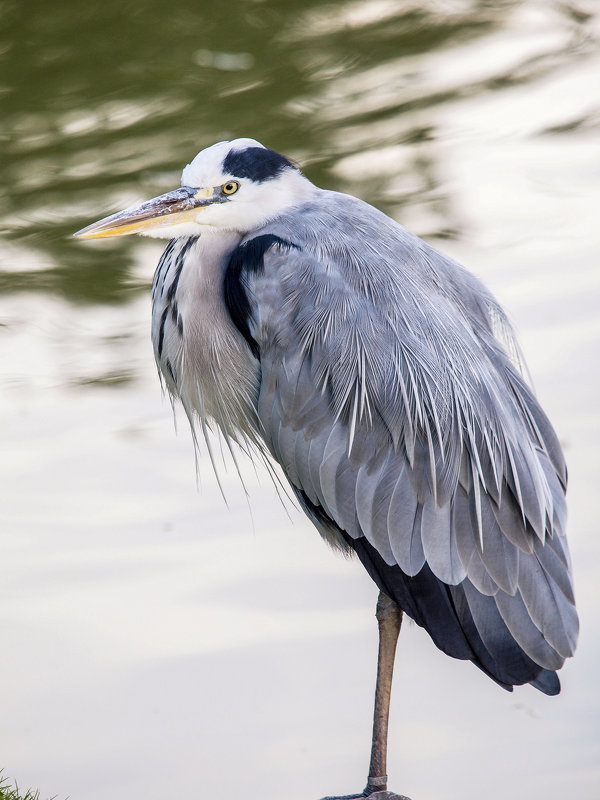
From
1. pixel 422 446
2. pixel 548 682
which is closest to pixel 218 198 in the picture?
pixel 422 446

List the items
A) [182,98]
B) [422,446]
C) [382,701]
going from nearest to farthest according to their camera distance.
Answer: [422,446] < [382,701] < [182,98]

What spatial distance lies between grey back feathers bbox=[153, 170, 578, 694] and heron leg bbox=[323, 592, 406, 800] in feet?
0.64

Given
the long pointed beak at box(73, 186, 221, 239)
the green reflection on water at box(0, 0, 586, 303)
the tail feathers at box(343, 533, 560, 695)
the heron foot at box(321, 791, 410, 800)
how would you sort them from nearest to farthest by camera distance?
the tail feathers at box(343, 533, 560, 695) < the heron foot at box(321, 791, 410, 800) < the long pointed beak at box(73, 186, 221, 239) < the green reflection on water at box(0, 0, 586, 303)

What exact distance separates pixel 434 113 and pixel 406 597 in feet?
16.8

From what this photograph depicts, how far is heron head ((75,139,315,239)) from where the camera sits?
3168 mm

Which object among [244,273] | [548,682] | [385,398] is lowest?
[548,682]

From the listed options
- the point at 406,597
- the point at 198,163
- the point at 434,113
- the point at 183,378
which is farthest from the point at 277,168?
the point at 434,113

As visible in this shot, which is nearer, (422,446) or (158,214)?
(422,446)

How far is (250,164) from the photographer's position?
3.18m

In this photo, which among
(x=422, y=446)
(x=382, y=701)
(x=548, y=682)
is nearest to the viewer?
(x=548, y=682)

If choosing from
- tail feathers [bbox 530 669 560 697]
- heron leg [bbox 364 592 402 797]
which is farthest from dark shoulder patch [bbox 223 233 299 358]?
tail feathers [bbox 530 669 560 697]

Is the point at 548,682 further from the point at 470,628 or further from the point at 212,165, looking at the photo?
the point at 212,165

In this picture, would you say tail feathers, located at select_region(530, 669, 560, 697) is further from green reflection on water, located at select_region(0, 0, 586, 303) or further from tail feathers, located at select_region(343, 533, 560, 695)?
green reflection on water, located at select_region(0, 0, 586, 303)

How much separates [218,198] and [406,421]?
0.73 metres
